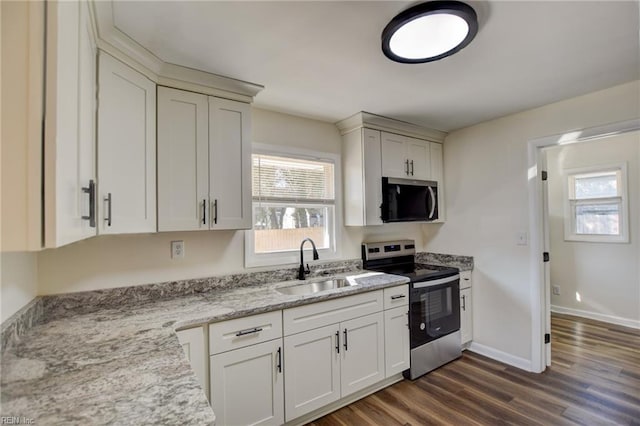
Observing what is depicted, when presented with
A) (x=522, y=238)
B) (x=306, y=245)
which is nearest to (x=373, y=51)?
(x=306, y=245)

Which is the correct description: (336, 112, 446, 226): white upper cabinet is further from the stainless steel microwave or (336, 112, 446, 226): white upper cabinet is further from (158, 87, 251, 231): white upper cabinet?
(158, 87, 251, 231): white upper cabinet

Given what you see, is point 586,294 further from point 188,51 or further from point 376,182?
point 188,51

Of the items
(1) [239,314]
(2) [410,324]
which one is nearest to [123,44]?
(1) [239,314]

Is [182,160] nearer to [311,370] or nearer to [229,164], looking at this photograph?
[229,164]

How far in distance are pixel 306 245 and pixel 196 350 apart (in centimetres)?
131

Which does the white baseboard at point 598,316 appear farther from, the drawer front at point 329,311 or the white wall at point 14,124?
the white wall at point 14,124

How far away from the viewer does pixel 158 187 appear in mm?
1778

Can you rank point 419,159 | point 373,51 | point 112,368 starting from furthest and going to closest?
point 419,159 < point 373,51 < point 112,368

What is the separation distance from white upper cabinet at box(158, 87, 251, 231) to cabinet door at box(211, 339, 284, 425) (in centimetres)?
81

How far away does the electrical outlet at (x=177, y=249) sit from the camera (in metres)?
2.06

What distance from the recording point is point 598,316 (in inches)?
149

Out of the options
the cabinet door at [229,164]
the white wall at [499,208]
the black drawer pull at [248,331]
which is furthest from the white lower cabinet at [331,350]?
the white wall at [499,208]

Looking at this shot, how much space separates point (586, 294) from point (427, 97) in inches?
144

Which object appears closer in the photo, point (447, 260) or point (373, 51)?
point (373, 51)
